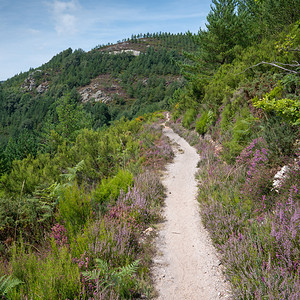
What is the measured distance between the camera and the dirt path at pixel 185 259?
105 inches

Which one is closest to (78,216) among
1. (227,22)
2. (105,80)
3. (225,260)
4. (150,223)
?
(150,223)

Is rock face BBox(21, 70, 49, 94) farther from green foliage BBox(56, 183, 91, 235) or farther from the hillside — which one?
green foliage BBox(56, 183, 91, 235)

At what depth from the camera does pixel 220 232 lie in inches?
143

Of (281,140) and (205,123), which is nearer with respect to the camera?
(281,140)

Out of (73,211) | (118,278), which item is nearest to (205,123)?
(73,211)

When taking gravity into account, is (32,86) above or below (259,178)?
above

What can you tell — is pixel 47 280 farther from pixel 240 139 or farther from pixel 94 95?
pixel 94 95

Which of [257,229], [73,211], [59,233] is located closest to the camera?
[257,229]

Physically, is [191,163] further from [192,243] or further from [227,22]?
[227,22]

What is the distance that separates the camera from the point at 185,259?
3291mm

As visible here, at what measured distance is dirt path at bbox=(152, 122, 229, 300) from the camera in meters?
2.67

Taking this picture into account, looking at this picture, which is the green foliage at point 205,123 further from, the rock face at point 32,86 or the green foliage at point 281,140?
the rock face at point 32,86

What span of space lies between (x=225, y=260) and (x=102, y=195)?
2941mm

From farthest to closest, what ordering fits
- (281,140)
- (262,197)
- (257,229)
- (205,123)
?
(205,123) < (281,140) < (262,197) < (257,229)
